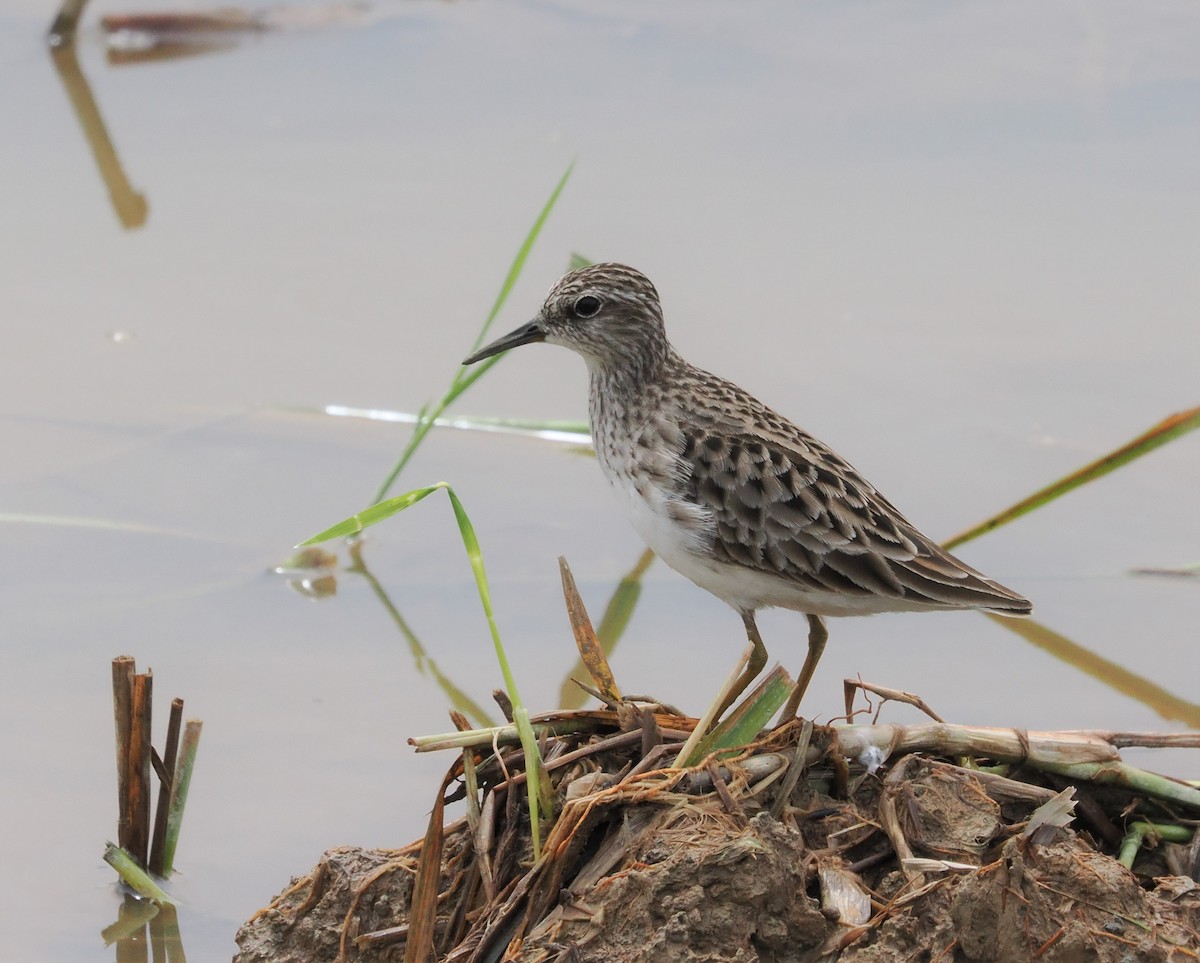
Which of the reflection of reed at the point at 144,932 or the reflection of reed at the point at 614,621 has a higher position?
the reflection of reed at the point at 614,621

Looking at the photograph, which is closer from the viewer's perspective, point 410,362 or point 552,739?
point 552,739

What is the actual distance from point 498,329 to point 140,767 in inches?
157

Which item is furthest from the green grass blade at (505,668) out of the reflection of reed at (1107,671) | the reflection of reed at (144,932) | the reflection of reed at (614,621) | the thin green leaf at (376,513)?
the reflection of reed at (1107,671)

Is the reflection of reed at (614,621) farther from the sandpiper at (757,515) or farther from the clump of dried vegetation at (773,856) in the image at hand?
the clump of dried vegetation at (773,856)

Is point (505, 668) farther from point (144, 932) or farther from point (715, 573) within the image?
point (144, 932)

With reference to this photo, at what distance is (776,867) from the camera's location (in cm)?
409

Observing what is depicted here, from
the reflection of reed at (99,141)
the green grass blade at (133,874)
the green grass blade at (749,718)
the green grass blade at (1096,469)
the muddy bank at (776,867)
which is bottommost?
the muddy bank at (776,867)

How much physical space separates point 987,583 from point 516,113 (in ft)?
21.5

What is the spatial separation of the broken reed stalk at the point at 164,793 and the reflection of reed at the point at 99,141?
17.0 ft

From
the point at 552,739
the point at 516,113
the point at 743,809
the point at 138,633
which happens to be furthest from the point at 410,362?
the point at 743,809

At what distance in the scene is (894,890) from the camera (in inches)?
168

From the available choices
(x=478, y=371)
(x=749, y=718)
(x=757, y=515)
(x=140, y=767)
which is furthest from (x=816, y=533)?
(x=140, y=767)

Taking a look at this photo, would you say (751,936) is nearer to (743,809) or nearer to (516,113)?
(743,809)

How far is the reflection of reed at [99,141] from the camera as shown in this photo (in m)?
9.87
